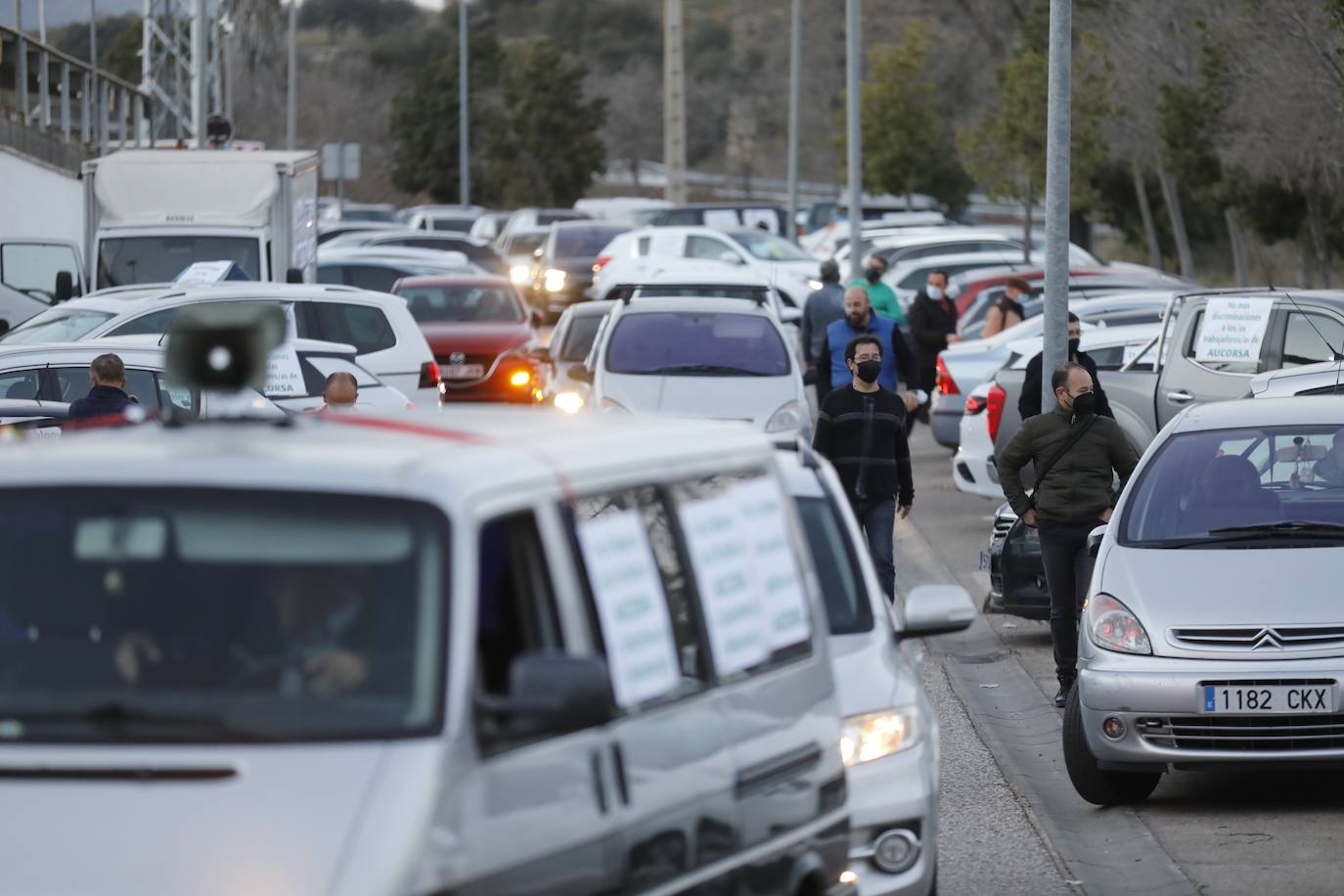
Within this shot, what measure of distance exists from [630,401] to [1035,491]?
19.9ft

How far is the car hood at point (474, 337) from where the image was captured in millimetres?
24312

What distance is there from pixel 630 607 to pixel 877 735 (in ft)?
5.94

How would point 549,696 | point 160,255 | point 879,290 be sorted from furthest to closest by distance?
point 160,255
point 879,290
point 549,696

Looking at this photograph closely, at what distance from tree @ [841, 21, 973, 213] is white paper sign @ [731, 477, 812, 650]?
154ft

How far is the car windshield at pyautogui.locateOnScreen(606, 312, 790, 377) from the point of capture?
17641 mm

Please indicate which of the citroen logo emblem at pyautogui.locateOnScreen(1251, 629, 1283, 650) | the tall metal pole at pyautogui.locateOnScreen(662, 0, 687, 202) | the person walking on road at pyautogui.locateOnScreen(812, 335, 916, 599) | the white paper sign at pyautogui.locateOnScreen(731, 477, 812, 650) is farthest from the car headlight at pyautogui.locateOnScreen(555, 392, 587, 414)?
the tall metal pole at pyautogui.locateOnScreen(662, 0, 687, 202)

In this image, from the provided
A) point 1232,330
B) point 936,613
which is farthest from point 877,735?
point 1232,330

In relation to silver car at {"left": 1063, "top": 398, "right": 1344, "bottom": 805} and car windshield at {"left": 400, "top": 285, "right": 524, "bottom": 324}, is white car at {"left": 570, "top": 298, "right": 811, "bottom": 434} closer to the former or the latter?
silver car at {"left": 1063, "top": 398, "right": 1344, "bottom": 805}

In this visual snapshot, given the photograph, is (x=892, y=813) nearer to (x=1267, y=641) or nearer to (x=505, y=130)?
(x=1267, y=641)

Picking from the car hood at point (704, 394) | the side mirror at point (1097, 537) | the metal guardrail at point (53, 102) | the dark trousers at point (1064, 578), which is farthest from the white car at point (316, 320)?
the metal guardrail at point (53, 102)

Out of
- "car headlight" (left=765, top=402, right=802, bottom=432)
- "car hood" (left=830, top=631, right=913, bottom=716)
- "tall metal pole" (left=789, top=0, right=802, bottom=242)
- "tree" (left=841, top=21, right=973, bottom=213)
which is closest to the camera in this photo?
"car hood" (left=830, top=631, right=913, bottom=716)

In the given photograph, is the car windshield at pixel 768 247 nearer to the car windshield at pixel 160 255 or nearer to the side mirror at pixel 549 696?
the car windshield at pixel 160 255

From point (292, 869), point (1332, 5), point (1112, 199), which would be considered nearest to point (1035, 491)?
point (292, 869)

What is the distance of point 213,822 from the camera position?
13.0 ft
